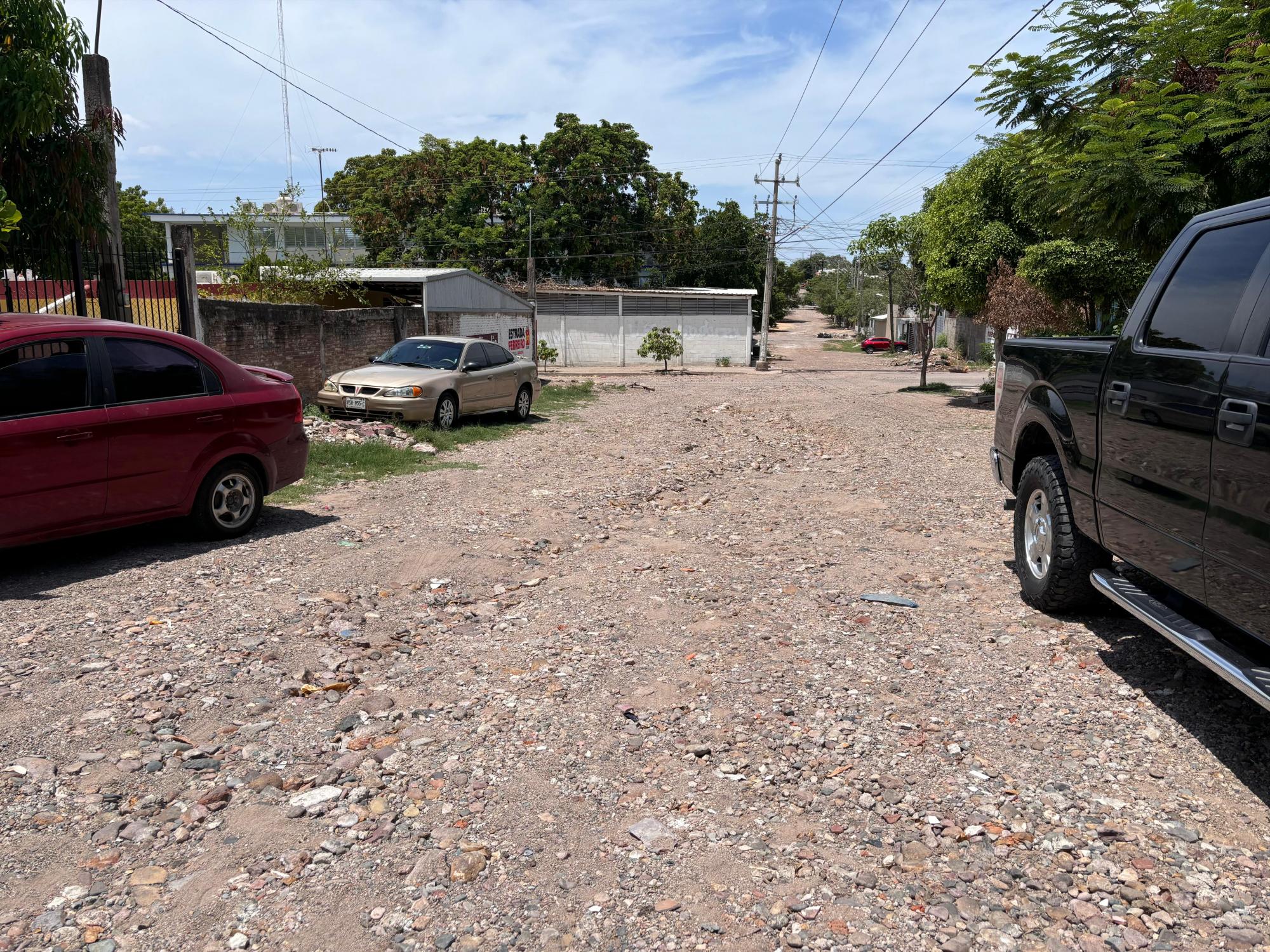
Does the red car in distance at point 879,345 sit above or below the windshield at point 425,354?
below

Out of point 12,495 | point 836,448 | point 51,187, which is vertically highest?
point 51,187

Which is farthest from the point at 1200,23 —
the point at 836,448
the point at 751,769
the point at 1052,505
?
the point at 751,769

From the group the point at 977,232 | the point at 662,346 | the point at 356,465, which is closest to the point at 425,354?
the point at 356,465

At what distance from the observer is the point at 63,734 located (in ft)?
14.3

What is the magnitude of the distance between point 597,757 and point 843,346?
8001cm

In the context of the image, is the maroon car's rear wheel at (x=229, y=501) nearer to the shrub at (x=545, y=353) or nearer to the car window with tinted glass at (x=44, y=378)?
the car window with tinted glass at (x=44, y=378)

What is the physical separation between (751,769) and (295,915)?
1.87 metres

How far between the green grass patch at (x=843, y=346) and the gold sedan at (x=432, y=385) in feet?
188

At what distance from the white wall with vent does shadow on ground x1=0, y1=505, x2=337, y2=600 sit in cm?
4376

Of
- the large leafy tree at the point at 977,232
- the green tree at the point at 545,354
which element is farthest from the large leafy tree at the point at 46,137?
the green tree at the point at 545,354

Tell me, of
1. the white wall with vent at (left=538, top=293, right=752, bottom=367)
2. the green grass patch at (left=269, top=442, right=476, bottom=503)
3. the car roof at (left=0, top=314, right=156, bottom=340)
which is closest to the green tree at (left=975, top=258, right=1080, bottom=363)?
the green grass patch at (left=269, top=442, right=476, bottom=503)

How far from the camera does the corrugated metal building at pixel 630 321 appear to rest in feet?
169

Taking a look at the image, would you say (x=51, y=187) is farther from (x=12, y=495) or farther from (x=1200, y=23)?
(x=1200, y=23)

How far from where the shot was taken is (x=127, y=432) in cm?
698
